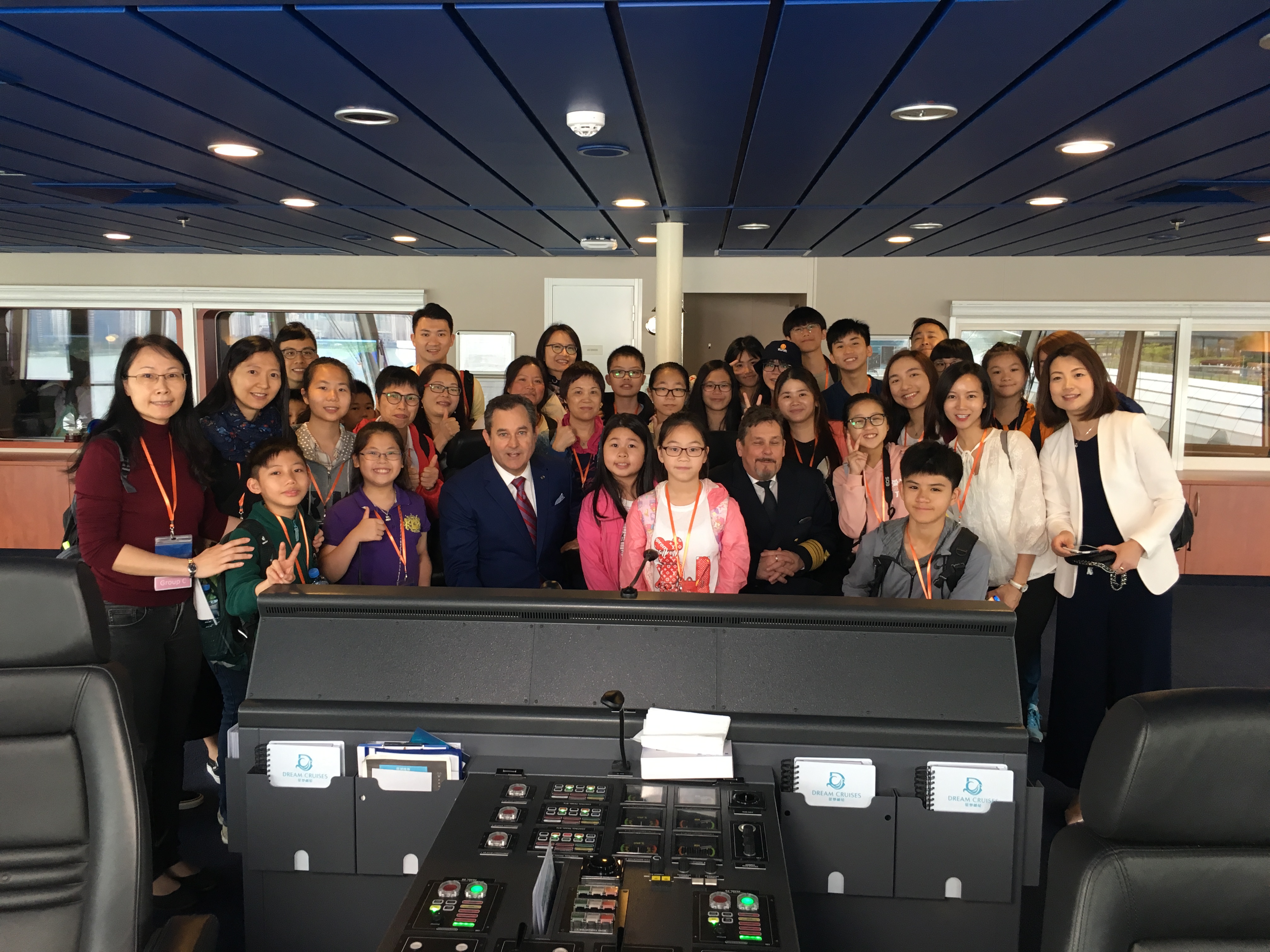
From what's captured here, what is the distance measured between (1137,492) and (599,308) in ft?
16.6

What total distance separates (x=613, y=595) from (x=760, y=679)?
31 cm

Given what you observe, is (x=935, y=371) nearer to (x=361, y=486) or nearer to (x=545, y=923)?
(x=361, y=486)

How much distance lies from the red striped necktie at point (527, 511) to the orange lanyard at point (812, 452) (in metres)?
1.07

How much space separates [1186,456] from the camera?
7.14 meters

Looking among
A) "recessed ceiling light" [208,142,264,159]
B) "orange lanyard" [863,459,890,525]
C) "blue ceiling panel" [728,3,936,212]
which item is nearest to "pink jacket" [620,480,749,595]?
"orange lanyard" [863,459,890,525]

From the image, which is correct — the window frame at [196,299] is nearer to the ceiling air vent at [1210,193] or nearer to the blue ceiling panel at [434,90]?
the blue ceiling panel at [434,90]

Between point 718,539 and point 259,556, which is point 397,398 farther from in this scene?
point 718,539

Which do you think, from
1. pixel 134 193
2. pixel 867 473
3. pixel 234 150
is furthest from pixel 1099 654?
pixel 134 193

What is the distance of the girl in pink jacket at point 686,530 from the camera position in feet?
8.64

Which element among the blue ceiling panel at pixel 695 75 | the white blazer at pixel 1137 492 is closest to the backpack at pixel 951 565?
the white blazer at pixel 1137 492

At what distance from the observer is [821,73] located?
2.22 metres

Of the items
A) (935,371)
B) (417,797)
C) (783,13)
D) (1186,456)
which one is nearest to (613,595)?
(417,797)

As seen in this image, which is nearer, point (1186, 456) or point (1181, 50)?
point (1181, 50)

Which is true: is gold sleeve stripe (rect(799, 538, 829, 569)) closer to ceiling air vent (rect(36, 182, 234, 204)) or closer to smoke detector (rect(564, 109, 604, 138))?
smoke detector (rect(564, 109, 604, 138))
